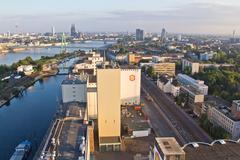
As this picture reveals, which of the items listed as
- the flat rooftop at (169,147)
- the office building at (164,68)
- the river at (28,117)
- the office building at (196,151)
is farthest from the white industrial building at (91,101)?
the office building at (164,68)

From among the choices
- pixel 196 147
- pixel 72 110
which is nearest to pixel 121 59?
pixel 72 110

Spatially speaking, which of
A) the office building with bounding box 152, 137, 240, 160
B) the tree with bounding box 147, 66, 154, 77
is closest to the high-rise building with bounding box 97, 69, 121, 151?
the office building with bounding box 152, 137, 240, 160

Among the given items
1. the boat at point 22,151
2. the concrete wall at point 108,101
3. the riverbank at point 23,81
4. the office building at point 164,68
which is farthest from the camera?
the office building at point 164,68

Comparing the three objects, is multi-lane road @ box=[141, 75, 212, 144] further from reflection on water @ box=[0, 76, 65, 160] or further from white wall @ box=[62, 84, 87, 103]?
reflection on water @ box=[0, 76, 65, 160]

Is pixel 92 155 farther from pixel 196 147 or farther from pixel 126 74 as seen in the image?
pixel 126 74

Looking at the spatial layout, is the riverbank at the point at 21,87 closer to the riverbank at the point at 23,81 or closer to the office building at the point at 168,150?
the riverbank at the point at 23,81

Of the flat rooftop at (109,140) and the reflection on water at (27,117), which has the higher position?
the flat rooftop at (109,140)

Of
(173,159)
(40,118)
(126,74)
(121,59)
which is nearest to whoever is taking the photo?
(173,159)
